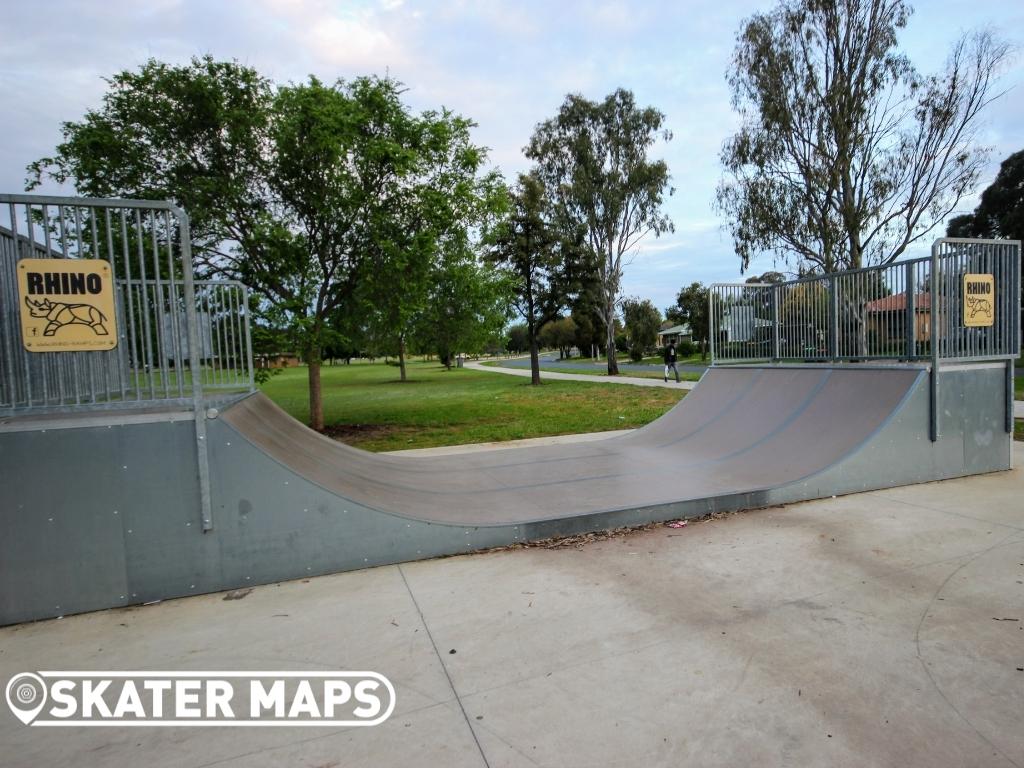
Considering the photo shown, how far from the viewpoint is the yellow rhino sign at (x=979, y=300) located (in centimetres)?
670

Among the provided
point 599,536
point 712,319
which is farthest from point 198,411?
point 712,319

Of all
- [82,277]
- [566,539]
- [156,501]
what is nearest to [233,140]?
[82,277]

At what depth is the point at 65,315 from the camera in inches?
145

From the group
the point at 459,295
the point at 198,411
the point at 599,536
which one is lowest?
the point at 599,536

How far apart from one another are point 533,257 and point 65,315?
22220mm

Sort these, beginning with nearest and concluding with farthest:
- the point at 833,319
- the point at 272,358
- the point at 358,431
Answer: the point at 833,319 < the point at 272,358 < the point at 358,431

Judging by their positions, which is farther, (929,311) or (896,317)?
(896,317)

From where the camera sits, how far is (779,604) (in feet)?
11.6

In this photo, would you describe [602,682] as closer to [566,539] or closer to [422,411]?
[566,539]

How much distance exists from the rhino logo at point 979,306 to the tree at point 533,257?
18.2 metres

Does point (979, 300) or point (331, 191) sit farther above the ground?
point (331, 191)

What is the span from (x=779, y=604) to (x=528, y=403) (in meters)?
14.9

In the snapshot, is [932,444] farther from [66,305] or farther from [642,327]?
[642,327]

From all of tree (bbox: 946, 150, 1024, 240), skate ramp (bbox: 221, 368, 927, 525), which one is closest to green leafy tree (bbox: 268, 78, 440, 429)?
skate ramp (bbox: 221, 368, 927, 525)
